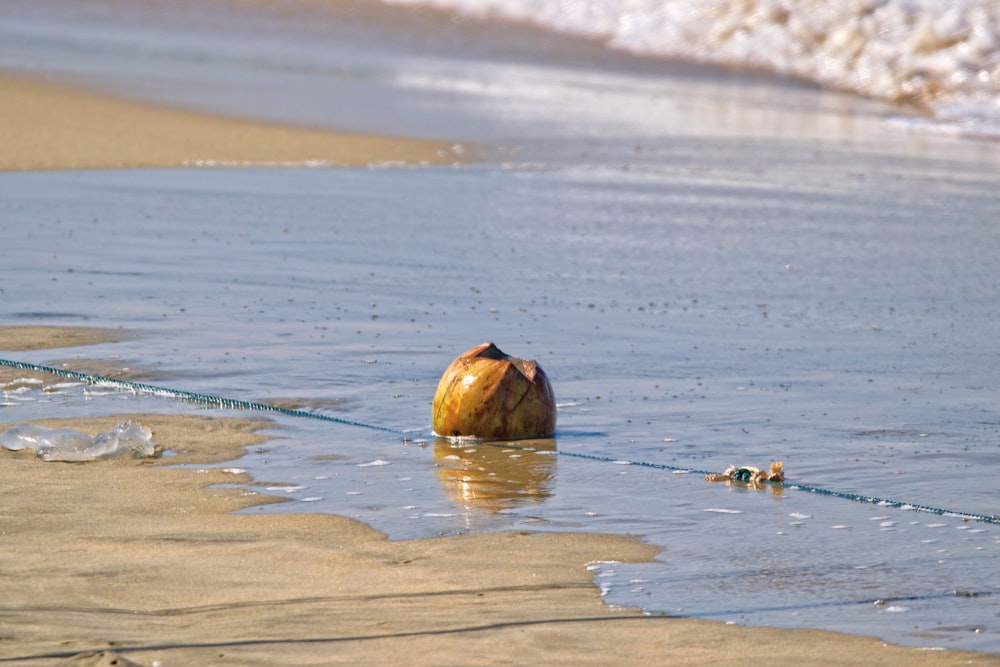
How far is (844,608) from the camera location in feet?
13.4

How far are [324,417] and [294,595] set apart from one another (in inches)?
82.0

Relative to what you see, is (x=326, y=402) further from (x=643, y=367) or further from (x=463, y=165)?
(x=463, y=165)

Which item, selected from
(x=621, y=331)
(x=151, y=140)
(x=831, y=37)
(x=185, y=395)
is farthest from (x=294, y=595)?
(x=831, y=37)

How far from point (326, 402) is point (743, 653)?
9.48 feet

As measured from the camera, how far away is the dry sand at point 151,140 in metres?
13.8

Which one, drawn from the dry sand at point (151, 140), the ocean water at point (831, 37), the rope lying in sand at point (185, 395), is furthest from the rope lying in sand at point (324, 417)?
the ocean water at point (831, 37)

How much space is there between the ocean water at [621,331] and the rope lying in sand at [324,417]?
0.05 metres

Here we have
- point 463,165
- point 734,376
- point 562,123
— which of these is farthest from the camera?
point 562,123

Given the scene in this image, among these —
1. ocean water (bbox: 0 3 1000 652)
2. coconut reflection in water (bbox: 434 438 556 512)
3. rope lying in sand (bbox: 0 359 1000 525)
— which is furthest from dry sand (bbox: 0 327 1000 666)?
rope lying in sand (bbox: 0 359 1000 525)

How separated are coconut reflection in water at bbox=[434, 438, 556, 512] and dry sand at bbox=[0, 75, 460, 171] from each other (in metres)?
8.04

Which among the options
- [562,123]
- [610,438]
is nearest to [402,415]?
[610,438]

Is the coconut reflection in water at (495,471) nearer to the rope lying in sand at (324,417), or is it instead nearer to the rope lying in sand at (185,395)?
the rope lying in sand at (324,417)

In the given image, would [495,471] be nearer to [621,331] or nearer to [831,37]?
[621,331]

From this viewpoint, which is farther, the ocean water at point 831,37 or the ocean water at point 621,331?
the ocean water at point 831,37
